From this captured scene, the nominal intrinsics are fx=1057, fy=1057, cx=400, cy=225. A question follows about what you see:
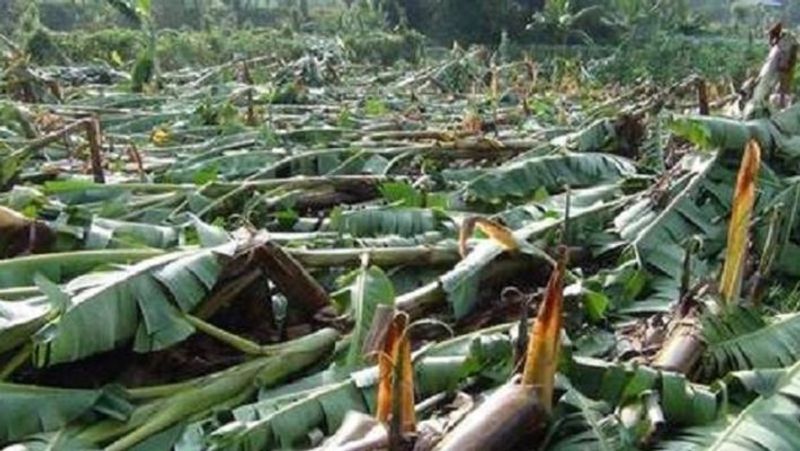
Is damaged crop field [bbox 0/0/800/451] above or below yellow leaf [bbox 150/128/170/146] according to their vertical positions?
above

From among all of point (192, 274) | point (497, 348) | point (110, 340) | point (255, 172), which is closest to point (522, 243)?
point (497, 348)

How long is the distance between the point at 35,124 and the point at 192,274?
→ 4.61 m

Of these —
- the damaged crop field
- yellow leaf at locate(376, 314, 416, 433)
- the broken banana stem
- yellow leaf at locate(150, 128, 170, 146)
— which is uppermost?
yellow leaf at locate(376, 314, 416, 433)

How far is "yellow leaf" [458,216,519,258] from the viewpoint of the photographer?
3.14 metres

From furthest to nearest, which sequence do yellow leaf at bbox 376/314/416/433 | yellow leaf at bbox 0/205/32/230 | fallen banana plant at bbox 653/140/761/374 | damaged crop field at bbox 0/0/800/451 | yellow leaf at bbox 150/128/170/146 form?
yellow leaf at bbox 150/128/170/146 < yellow leaf at bbox 0/205/32/230 < fallen banana plant at bbox 653/140/761/374 < damaged crop field at bbox 0/0/800/451 < yellow leaf at bbox 376/314/416/433

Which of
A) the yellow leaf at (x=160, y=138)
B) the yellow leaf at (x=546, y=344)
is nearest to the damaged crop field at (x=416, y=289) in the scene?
the yellow leaf at (x=546, y=344)

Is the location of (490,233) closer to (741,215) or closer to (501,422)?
(741,215)

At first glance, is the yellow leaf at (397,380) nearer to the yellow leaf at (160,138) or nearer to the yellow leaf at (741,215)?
the yellow leaf at (741,215)

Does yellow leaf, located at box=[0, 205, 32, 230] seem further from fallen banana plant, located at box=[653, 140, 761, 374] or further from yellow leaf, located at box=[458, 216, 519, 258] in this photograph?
fallen banana plant, located at box=[653, 140, 761, 374]

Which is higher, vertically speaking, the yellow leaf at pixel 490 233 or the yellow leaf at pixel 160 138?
the yellow leaf at pixel 490 233

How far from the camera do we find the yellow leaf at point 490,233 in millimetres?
3143

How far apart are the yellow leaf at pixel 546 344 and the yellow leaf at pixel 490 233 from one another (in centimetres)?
96

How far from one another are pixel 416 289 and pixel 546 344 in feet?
4.27

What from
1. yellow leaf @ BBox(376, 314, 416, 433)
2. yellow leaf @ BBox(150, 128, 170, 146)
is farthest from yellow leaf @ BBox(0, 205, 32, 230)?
yellow leaf @ BBox(150, 128, 170, 146)
